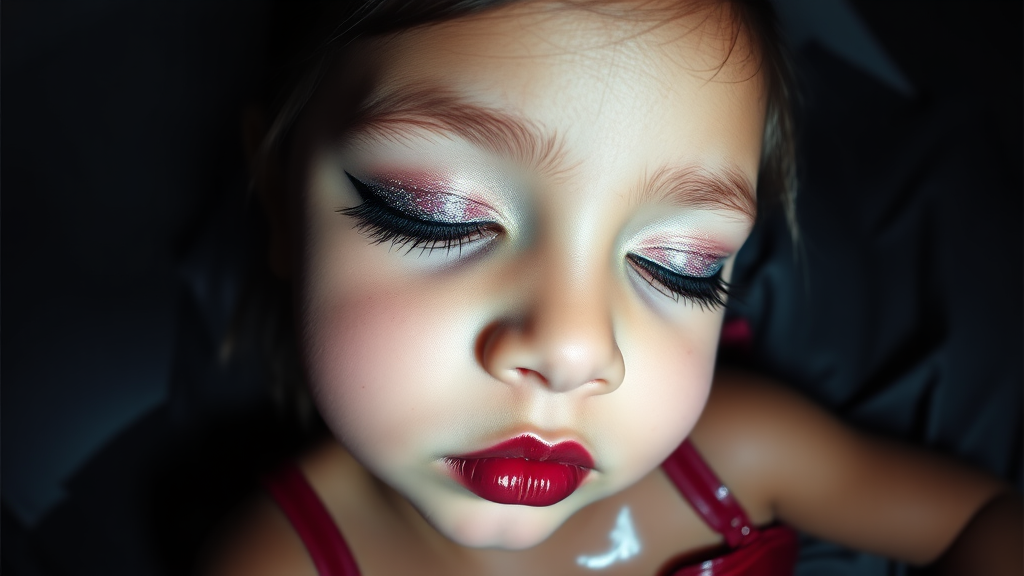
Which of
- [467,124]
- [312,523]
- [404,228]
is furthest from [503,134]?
[312,523]

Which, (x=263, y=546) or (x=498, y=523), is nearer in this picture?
(x=498, y=523)

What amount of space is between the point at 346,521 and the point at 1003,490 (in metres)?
0.83

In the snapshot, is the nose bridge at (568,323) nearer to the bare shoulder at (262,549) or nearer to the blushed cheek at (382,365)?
the blushed cheek at (382,365)

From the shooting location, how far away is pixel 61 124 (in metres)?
1.29

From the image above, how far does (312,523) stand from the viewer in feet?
3.20

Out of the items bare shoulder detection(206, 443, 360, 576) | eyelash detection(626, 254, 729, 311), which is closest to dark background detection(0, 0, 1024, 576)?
bare shoulder detection(206, 443, 360, 576)

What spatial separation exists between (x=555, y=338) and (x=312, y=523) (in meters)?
0.48

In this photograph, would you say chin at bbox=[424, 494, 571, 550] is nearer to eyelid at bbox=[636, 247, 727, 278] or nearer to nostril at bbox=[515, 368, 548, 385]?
nostril at bbox=[515, 368, 548, 385]

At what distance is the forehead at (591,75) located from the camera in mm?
671

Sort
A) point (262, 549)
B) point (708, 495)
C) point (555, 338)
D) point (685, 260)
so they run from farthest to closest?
point (708, 495), point (262, 549), point (685, 260), point (555, 338)

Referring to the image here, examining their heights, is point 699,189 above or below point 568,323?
above

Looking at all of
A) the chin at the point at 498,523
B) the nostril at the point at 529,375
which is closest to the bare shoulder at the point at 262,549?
the chin at the point at 498,523

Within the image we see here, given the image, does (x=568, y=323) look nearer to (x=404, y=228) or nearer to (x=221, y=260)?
(x=404, y=228)

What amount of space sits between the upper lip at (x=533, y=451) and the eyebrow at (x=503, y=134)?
0.23 m
